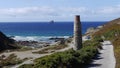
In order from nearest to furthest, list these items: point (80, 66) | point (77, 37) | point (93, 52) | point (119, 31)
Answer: point (80, 66)
point (93, 52)
point (77, 37)
point (119, 31)

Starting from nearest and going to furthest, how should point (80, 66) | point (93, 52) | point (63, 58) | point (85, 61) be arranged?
point (63, 58), point (80, 66), point (85, 61), point (93, 52)

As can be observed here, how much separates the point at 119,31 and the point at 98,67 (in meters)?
54.0

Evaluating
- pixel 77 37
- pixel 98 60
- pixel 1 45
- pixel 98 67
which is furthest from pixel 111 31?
pixel 98 67

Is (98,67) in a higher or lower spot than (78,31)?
lower

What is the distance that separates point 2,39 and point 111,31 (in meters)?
29.5

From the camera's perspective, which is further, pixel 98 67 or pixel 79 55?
pixel 79 55

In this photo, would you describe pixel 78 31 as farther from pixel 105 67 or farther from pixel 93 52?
pixel 105 67

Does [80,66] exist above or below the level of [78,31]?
below

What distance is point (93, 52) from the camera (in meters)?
52.6

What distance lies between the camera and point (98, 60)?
46594mm

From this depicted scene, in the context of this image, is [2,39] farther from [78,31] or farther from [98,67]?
[98,67]

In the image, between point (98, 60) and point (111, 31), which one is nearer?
point (98, 60)

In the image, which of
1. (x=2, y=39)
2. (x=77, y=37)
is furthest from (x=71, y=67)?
(x=2, y=39)

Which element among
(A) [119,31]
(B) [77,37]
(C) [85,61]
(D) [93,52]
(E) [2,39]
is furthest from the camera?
(E) [2,39]
